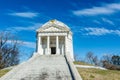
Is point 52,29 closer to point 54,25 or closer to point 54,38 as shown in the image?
point 54,25

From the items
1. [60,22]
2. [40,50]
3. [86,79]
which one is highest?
[60,22]

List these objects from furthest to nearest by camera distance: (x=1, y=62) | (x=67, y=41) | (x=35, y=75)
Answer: (x=1, y=62) < (x=67, y=41) < (x=35, y=75)

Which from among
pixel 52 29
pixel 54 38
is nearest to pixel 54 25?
pixel 52 29

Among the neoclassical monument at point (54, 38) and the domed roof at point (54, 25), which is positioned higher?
the domed roof at point (54, 25)

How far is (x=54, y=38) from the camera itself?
52.8m

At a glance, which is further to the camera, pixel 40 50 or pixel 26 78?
pixel 40 50

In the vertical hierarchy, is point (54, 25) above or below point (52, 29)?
above

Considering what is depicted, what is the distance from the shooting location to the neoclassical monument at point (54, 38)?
51.2 metres

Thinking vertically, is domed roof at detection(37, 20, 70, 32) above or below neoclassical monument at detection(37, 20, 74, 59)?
above

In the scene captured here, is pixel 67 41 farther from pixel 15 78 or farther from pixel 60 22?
pixel 15 78

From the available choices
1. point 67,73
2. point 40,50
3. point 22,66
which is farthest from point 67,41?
point 67,73

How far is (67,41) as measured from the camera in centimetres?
5191

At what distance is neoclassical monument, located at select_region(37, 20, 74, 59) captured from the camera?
51.2 metres

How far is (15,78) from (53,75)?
11.4 feet
